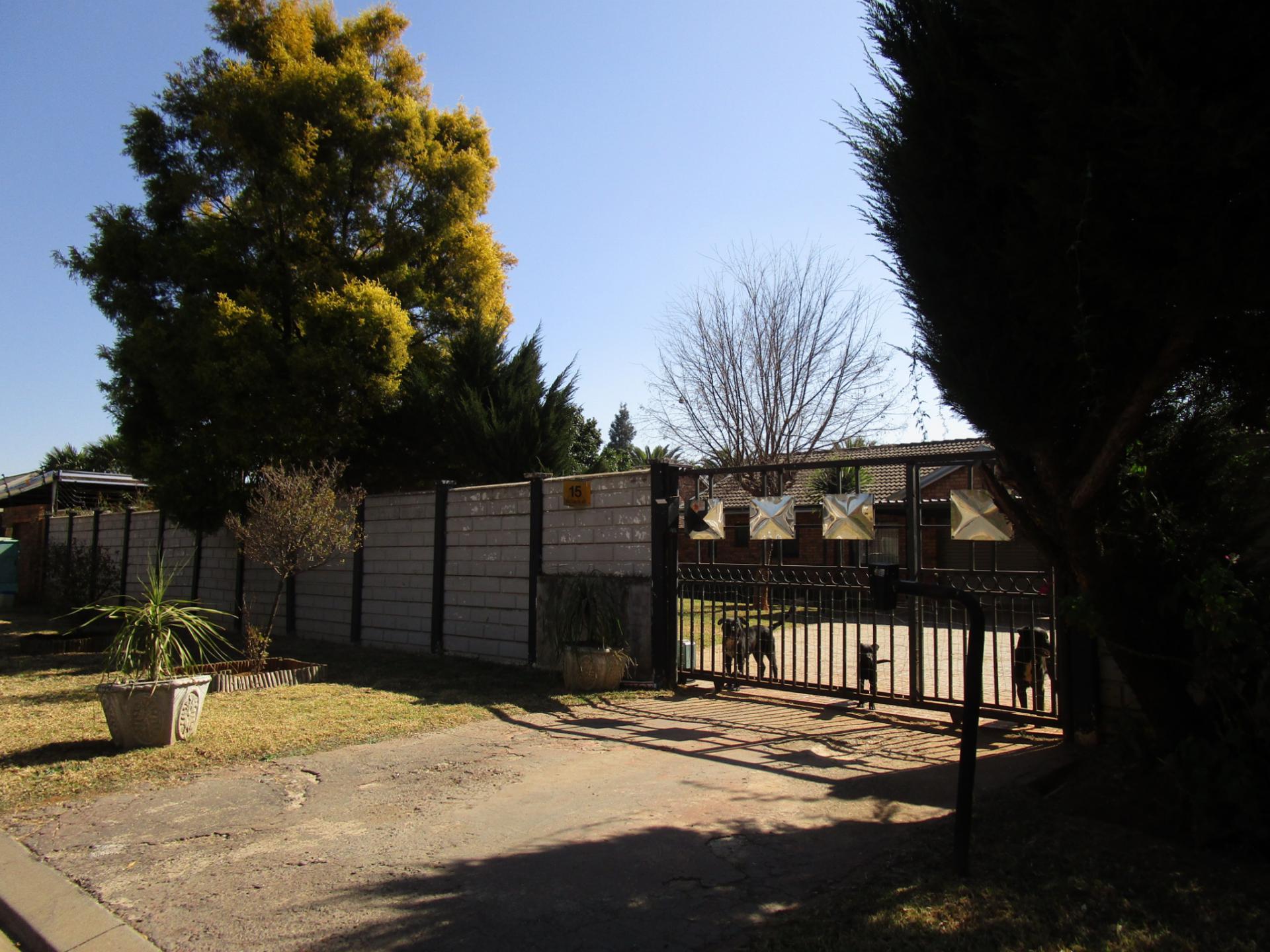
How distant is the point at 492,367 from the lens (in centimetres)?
1494

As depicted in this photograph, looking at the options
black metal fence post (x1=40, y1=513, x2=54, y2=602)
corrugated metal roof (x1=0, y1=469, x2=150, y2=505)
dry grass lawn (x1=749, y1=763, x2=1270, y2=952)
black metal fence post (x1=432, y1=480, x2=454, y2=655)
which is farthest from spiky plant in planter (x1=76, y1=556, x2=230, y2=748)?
corrugated metal roof (x1=0, y1=469, x2=150, y2=505)

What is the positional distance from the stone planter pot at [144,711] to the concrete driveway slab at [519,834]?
94 cm

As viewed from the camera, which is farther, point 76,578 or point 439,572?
point 76,578

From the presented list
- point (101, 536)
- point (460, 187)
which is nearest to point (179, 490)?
point (460, 187)

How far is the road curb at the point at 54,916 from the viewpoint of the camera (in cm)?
334

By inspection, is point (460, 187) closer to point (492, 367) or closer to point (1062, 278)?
point (492, 367)

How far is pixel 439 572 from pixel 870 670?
596cm

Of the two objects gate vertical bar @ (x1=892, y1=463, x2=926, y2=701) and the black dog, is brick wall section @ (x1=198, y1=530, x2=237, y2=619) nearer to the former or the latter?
gate vertical bar @ (x1=892, y1=463, x2=926, y2=701)

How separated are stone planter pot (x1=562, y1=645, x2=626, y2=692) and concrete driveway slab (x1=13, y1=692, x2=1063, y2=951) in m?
1.52

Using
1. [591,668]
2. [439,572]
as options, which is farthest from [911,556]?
[439,572]

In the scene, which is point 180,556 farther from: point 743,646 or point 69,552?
point 743,646

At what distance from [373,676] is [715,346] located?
1591 centimetres

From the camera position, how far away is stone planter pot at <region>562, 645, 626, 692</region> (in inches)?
328

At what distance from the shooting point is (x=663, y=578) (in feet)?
28.5
